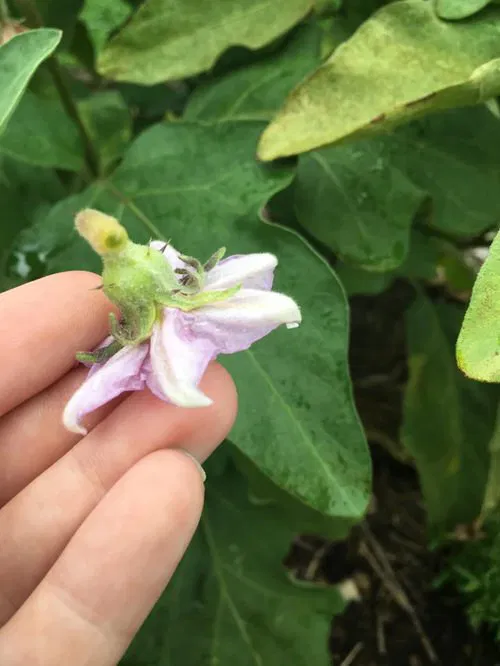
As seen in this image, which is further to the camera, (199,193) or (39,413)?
(199,193)

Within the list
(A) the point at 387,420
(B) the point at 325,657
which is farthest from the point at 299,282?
(A) the point at 387,420

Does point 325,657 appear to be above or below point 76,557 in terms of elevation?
below

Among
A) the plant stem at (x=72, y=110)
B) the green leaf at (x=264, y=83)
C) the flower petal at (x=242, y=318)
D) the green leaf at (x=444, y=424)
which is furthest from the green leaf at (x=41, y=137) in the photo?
the green leaf at (x=444, y=424)

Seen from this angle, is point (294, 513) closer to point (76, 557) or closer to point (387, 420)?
point (387, 420)

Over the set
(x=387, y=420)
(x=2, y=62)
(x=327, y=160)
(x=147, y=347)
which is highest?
(x=2, y=62)

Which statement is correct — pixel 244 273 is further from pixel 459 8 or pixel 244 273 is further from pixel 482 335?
pixel 459 8

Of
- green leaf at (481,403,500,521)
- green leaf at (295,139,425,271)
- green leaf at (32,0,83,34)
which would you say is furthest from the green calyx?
green leaf at (32,0,83,34)
